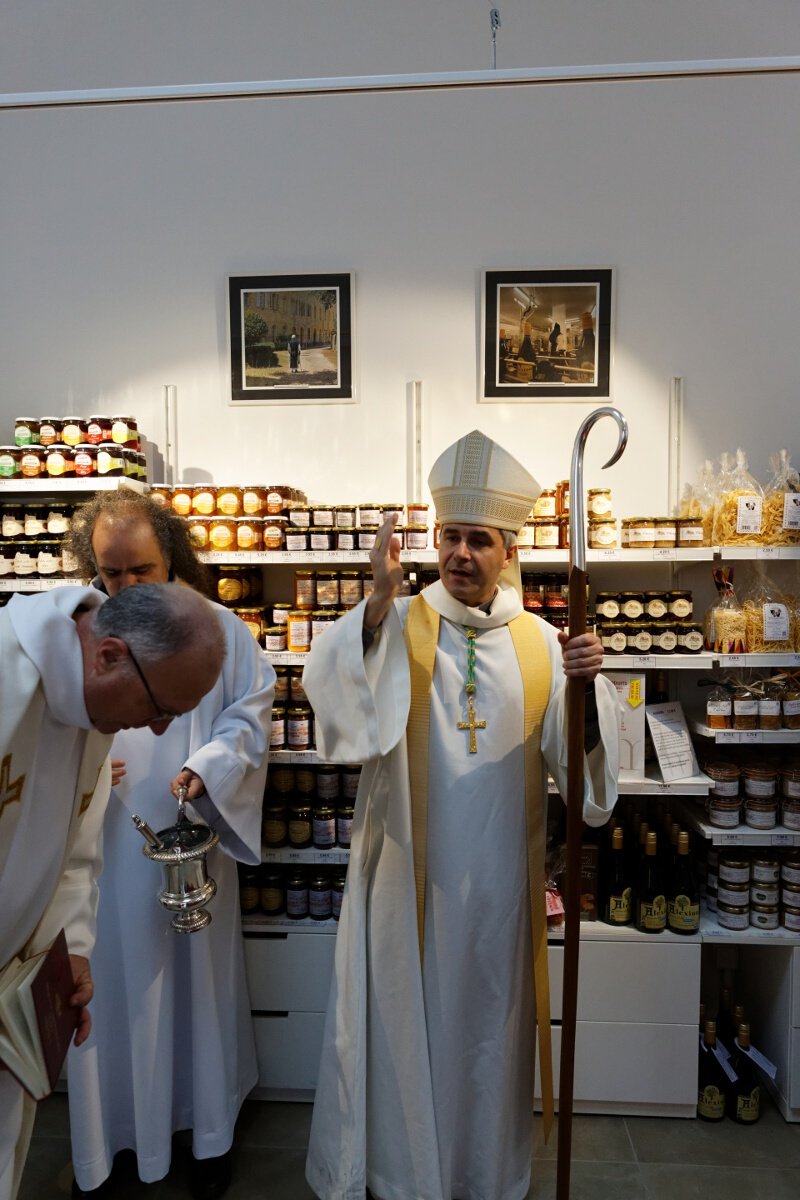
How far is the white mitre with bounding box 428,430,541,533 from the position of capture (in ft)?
7.39

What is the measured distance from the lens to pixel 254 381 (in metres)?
3.49

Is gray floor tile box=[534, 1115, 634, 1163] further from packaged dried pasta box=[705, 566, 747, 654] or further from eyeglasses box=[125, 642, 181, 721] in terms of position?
eyeglasses box=[125, 642, 181, 721]

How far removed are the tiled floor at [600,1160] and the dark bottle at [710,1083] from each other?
45 millimetres

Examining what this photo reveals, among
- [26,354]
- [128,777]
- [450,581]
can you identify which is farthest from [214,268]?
[128,777]

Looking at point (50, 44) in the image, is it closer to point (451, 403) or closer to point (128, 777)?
point (451, 403)

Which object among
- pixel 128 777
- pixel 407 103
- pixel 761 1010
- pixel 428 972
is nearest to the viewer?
pixel 428 972

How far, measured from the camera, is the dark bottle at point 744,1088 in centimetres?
286

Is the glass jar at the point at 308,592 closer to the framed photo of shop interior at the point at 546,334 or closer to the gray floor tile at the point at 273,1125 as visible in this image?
the framed photo of shop interior at the point at 546,334

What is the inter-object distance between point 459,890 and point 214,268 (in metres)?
2.72

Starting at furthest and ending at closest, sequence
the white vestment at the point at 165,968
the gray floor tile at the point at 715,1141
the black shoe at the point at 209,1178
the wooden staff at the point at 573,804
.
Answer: the gray floor tile at the point at 715,1141 < the black shoe at the point at 209,1178 < the white vestment at the point at 165,968 < the wooden staff at the point at 573,804

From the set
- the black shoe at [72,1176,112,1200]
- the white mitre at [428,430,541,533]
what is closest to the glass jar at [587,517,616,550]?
the white mitre at [428,430,541,533]

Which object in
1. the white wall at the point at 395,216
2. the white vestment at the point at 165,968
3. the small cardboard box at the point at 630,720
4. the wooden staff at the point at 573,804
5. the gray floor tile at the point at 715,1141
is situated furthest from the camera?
the white wall at the point at 395,216

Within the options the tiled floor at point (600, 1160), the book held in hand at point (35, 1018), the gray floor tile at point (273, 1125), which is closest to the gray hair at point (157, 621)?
the book held in hand at point (35, 1018)

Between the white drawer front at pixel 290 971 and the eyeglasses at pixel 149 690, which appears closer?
the eyeglasses at pixel 149 690
